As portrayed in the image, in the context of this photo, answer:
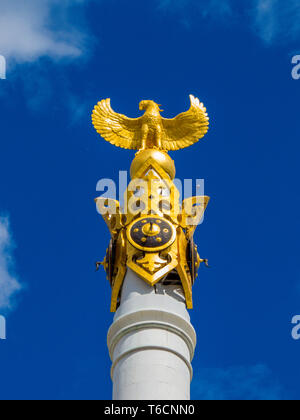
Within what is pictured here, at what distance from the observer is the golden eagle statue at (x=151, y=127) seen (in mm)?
40281

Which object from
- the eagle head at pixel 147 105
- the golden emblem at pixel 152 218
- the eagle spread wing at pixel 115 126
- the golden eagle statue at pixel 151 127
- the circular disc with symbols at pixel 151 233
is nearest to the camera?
the golden emblem at pixel 152 218

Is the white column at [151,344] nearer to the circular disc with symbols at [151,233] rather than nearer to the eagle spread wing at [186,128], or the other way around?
the circular disc with symbols at [151,233]

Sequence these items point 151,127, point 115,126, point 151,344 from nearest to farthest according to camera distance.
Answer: point 151,344, point 151,127, point 115,126

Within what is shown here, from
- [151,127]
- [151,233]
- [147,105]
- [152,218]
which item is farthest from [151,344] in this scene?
[147,105]

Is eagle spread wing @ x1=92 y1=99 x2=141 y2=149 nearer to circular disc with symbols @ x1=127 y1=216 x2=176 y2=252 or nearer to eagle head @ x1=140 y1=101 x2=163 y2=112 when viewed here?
eagle head @ x1=140 y1=101 x2=163 y2=112

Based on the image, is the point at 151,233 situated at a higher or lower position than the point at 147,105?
lower

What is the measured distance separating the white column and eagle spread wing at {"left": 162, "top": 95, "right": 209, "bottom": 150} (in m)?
8.90

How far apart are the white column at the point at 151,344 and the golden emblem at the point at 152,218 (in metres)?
0.62

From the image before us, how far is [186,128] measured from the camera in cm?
4122

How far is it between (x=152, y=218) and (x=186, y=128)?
295 inches

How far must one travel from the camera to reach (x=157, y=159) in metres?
38.1

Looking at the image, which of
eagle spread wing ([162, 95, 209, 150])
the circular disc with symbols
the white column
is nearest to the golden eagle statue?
eagle spread wing ([162, 95, 209, 150])

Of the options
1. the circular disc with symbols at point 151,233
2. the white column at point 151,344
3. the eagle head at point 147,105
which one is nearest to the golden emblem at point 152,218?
the circular disc with symbols at point 151,233

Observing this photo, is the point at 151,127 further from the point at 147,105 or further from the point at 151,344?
the point at 151,344
